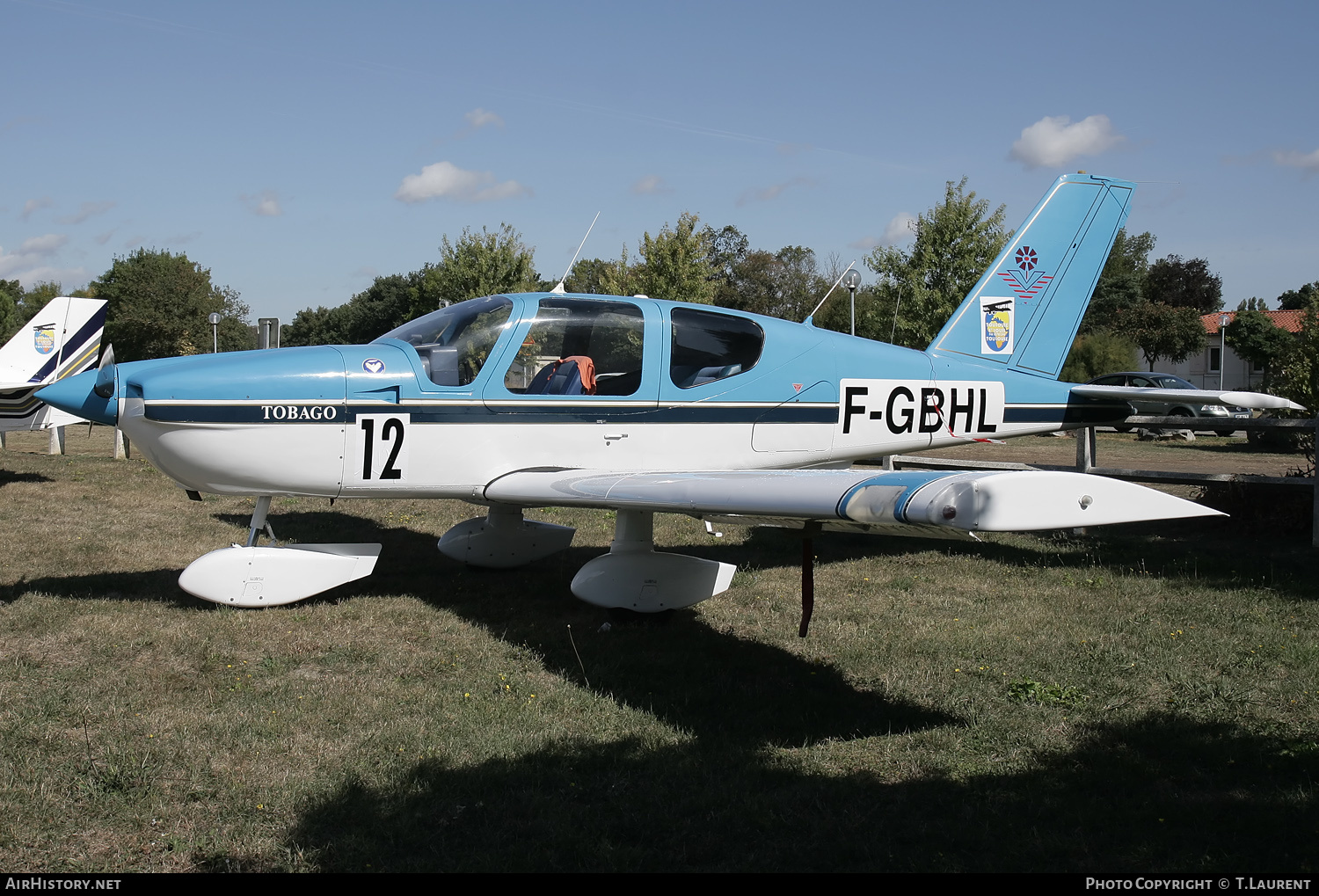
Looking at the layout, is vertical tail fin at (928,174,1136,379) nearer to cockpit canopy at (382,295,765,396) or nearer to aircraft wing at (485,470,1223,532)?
cockpit canopy at (382,295,765,396)

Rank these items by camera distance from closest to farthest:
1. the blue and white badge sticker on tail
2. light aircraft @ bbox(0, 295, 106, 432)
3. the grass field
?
the grass field
the blue and white badge sticker on tail
light aircraft @ bbox(0, 295, 106, 432)

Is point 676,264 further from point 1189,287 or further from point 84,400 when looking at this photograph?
point 1189,287

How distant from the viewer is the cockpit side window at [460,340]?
20.6ft

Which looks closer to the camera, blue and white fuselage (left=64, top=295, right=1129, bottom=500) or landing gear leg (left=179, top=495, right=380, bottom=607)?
blue and white fuselage (left=64, top=295, right=1129, bottom=500)

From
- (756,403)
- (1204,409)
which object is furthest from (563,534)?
(1204,409)

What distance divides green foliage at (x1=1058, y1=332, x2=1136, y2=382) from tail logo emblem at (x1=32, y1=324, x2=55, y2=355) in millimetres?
33341

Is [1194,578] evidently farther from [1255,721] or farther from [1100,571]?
Result: [1255,721]

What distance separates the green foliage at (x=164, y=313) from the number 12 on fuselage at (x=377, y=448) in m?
50.5

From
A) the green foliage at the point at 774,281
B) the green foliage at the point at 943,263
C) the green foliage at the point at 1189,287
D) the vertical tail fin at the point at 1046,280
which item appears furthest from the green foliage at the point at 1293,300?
the vertical tail fin at the point at 1046,280

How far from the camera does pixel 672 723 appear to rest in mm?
4438

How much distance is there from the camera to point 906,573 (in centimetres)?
779

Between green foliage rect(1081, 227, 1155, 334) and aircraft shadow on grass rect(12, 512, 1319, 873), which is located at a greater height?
green foliage rect(1081, 227, 1155, 334)

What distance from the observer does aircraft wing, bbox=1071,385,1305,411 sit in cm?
657

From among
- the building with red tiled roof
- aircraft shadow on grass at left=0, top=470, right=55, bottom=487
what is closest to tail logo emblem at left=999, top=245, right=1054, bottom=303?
aircraft shadow on grass at left=0, top=470, right=55, bottom=487
